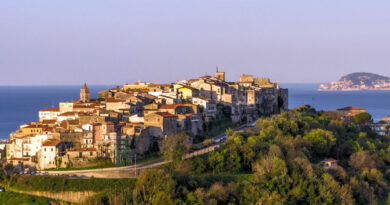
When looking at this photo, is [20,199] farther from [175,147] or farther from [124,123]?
[175,147]

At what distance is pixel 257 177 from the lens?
33.3m

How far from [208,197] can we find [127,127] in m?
10.7

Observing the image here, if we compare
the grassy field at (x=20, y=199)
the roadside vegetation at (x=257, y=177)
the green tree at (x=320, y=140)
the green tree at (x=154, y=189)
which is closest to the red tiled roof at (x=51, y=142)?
the roadside vegetation at (x=257, y=177)

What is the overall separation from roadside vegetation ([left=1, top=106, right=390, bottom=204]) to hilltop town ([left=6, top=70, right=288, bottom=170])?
235cm

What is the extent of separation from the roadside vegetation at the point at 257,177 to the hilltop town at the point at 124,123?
2351 millimetres

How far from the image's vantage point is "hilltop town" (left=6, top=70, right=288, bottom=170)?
118 feet

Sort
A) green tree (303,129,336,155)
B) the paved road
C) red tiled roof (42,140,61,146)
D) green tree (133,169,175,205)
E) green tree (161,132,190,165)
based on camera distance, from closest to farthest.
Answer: green tree (133,169,175,205), the paved road, green tree (161,132,190,165), red tiled roof (42,140,61,146), green tree (303,129,336,155)

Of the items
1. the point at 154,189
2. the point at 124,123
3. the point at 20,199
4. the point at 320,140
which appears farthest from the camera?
the point at 320,140

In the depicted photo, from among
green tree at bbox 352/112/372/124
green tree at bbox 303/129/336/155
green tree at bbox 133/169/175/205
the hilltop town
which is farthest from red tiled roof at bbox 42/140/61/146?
green tree at bbox 352/112/372/124

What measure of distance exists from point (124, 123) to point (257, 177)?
12.0 meters

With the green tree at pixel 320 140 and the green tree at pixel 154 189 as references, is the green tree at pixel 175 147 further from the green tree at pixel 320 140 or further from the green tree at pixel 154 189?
the green tree at pixel 320 140

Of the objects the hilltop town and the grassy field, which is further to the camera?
the hilltop town

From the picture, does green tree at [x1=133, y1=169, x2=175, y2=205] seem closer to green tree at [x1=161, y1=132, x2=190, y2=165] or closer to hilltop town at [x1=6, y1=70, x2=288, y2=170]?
green tree at [x1=161, y1=132, x2=190, y2=165]

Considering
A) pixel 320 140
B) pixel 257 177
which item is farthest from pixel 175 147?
pixel 320 140
